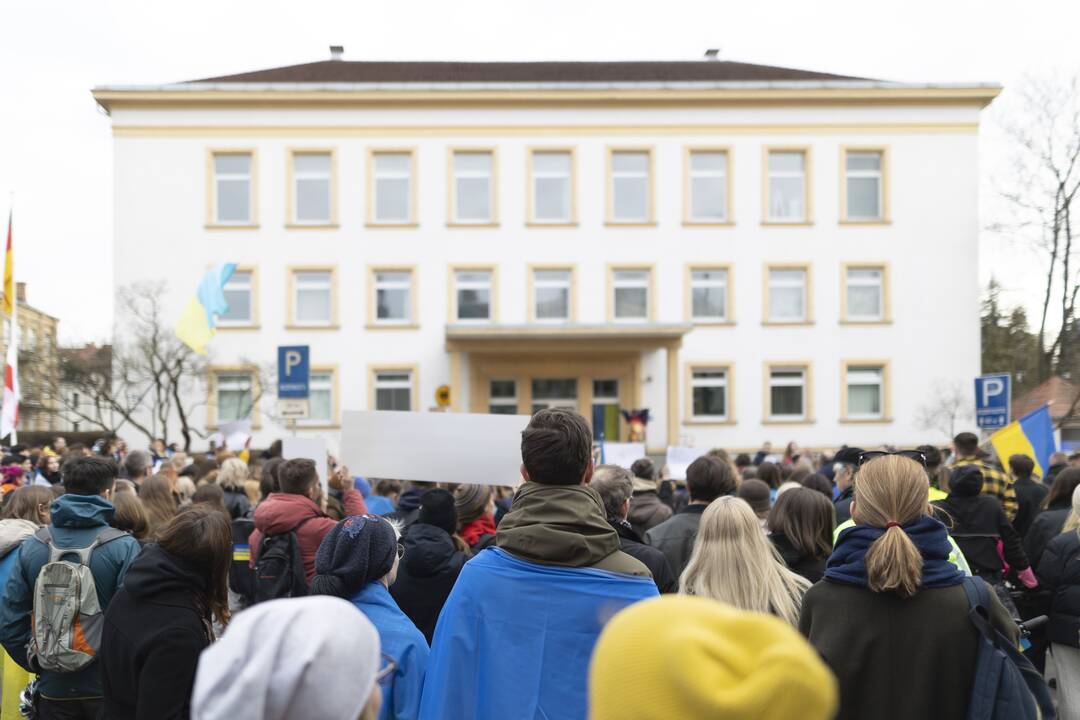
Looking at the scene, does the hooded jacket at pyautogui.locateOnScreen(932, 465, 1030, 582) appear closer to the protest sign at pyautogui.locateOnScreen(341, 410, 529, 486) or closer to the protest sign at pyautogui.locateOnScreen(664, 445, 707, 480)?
the protest sign at pyautogui.locateOnScreen(341, 410, 529, 486)

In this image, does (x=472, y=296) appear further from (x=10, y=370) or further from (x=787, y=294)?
(x=10, y=370)

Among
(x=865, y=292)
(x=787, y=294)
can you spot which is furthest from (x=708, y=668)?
(x=865, y=292)

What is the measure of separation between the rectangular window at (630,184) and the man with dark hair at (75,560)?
97.4 ft

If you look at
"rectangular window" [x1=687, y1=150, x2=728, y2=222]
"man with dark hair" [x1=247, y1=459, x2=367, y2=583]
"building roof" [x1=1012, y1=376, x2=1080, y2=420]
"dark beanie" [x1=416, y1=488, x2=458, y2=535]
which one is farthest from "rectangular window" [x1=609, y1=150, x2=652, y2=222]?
"dark beanie" [x1=416, y1=488, x2=458, y2=535]

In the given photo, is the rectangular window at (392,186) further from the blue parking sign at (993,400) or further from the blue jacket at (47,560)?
the blue jacket at (47,560)

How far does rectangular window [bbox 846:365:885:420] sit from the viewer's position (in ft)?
110

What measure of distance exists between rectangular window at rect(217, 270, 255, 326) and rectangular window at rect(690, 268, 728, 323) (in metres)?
14.5

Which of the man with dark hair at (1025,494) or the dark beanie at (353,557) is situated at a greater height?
the dark beanie at (353,557)

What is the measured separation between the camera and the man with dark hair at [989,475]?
8922mm

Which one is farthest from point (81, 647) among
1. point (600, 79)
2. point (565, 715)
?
point (600, 79)

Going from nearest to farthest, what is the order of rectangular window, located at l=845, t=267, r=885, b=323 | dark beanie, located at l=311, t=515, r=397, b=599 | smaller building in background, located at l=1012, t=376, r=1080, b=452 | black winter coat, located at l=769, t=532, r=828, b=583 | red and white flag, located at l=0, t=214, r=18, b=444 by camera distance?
dark beanie, located at l=311, t=515, r=397, b=599
black winter coat, located at l=769, t=532, r=828, b=583
red and white flag, located at l=0, t=214, r=18, b=444
smaller building in background, located at l=1012, t=376, r=1080, b=452
rectangular window, located at l=845, t=267, r=885, b=323

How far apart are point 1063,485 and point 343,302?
2755 cm

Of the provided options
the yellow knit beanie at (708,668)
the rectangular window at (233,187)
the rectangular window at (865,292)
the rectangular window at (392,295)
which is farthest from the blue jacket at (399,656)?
the rectangular window at (865,292)

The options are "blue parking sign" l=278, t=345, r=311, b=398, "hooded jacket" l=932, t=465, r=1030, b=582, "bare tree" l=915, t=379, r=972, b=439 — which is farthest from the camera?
"bare tree" l=915, t=379, r=972, b=439
